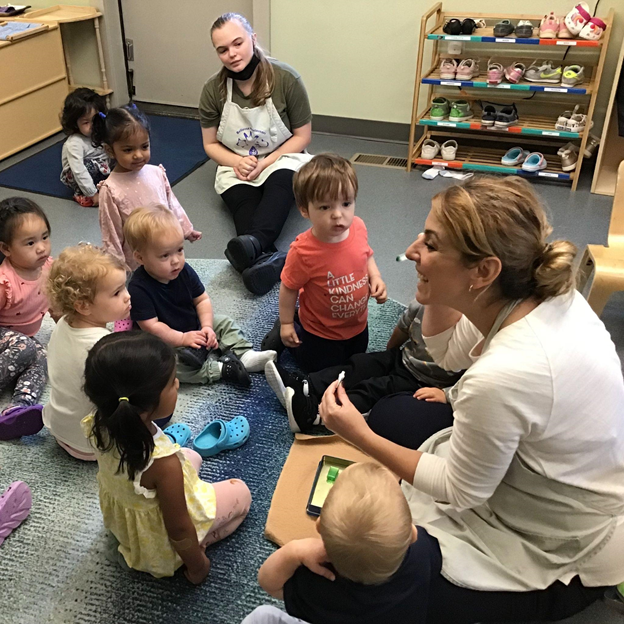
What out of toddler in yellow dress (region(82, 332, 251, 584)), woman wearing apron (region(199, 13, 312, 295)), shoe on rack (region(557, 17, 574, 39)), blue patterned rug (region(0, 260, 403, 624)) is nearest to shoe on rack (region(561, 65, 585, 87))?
shoe on rack (region(557, 17, 574, 39))

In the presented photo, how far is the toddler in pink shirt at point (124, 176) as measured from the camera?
7.10 ft

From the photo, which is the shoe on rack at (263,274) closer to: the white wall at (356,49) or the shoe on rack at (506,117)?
the shoe on rack at (506,117)

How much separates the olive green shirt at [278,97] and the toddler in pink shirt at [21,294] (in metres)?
1.13

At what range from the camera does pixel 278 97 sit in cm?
282

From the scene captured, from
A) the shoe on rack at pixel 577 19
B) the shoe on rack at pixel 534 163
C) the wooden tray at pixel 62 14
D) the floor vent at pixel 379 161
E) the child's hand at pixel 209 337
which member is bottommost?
the floor vent at pixel 379 161

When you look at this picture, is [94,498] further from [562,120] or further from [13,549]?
[562,120]

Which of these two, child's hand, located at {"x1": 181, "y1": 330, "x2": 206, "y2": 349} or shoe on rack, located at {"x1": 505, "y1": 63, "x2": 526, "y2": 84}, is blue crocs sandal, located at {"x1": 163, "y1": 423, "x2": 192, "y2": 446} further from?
shoe on rack, located at {"x1": 505, "y1": 63, "x2": 526, "y2": 84}

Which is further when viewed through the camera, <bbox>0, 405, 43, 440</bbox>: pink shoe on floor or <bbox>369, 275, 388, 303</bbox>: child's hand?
<bbox>369, 275, 388, 303</bbox>: child's hand

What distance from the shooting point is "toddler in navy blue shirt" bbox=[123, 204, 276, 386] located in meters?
1.83

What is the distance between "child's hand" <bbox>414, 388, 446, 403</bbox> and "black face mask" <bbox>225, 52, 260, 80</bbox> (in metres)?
1.77

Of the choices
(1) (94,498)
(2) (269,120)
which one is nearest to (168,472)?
(1) (94,498)

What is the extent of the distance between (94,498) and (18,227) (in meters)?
0.89

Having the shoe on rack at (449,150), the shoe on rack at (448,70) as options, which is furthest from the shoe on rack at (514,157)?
the shoe on rack at (448,70)

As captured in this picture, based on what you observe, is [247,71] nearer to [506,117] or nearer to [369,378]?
[506,117]
